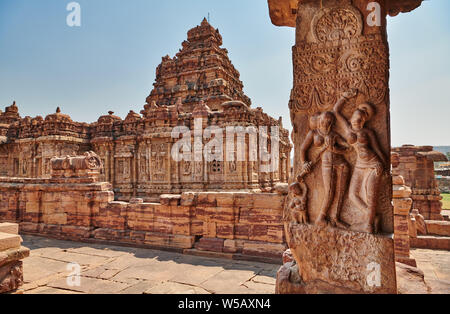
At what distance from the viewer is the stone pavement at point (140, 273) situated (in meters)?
3.99

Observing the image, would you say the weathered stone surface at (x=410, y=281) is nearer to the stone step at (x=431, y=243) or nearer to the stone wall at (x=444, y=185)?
the stone step at (x=431, y=243)

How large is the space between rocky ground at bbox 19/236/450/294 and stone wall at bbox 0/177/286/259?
40cm

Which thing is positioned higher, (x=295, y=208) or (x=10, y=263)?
(x=295, y=208)

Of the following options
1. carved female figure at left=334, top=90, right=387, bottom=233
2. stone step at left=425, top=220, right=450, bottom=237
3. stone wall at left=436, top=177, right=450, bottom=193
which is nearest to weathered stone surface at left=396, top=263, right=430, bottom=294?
carved female figure at left=334, top=90, right=387, bottom=233

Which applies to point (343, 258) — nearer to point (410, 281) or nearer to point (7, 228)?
point (410, 281)

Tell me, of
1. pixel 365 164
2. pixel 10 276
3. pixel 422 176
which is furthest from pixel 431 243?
pixel 10 276

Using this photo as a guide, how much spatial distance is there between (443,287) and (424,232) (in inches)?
230

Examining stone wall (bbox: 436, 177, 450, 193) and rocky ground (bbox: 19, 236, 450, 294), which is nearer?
rocky ground (bbox: 19, 236, 450, 294)

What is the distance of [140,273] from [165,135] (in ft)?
38.9

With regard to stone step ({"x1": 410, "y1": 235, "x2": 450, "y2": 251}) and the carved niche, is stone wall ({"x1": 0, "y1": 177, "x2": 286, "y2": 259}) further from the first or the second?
the carved niche

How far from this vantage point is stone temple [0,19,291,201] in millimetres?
14641

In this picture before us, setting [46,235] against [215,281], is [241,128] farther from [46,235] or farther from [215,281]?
[215,281]

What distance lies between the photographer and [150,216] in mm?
6523

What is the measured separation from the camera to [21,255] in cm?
352
